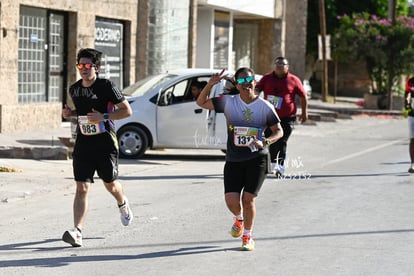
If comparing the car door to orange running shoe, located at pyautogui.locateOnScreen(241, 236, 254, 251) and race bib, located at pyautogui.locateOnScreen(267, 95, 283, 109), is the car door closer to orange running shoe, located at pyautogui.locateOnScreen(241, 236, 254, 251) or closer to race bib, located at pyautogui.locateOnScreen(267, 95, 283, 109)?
race bib, located at pyautogui.locateOnScreen(267, 95, 283, 109)

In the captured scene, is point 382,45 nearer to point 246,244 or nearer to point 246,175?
point 246,175

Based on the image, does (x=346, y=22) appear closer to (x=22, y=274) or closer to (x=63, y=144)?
(x=63, y=144)

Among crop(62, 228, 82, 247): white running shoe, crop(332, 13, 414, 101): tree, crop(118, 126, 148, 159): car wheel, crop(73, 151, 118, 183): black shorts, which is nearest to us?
crop(62, 228, 82, 247): white running shoe

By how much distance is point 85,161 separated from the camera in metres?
8.98

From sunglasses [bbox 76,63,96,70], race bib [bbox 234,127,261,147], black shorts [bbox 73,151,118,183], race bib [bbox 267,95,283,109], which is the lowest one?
black shorts [bbox 73,151,118,183]

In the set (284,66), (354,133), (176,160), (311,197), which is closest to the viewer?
(311,197)

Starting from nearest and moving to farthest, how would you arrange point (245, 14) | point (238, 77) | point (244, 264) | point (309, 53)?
1. point (244, 264)
2. point (238, 77)
3. point (245, 14)
4. point (309, 53)

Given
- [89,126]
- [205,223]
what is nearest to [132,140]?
[205,223]

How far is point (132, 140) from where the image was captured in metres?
17.2

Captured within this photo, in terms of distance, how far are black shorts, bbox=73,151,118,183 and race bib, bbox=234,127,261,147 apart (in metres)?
1.21

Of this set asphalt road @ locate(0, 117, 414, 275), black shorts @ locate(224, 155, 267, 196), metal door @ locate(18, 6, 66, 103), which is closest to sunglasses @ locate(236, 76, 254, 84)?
black shorts @ locate(224, 155, 267, 196)

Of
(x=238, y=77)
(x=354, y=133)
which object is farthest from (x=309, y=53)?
(x=238, y=77)

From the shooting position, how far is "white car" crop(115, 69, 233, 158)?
679 inches

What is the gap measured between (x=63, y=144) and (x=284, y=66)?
214 inches
